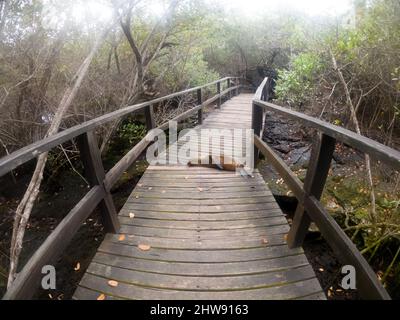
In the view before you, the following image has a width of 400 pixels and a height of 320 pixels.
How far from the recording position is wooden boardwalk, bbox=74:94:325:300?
224cm

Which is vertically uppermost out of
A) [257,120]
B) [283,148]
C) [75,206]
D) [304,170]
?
[257,120]

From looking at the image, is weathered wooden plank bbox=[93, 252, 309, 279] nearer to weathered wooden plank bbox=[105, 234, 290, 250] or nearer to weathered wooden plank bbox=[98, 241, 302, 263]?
weathered wooden plank bbox=[98, 241, 302, 263]

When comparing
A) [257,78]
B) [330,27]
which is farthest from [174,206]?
[257,78]

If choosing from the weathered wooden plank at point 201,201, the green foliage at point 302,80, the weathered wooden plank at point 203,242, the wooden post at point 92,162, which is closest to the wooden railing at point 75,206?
the wooden post at point 92,162

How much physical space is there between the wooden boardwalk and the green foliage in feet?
16.8

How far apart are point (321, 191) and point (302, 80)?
6.86 m

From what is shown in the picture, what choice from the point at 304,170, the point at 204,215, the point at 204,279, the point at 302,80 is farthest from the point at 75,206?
the point at 302,80

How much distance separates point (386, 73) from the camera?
5945 millimetres

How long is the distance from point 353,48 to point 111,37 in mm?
6878

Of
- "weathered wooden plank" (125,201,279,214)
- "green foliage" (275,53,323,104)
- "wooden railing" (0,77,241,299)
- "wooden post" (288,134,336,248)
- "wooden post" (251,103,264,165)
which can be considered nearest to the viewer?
"wooden railing" (0,77,241,299)

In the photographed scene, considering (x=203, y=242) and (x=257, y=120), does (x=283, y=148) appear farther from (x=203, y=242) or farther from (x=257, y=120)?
(x=203, y=242)

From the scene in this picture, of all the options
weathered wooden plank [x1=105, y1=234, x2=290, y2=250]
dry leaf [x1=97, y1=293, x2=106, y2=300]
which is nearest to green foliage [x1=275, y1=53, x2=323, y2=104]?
weathered wooden plank [x1=105, y1=234, x2=290, y2=250]

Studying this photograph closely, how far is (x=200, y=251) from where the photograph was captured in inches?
106

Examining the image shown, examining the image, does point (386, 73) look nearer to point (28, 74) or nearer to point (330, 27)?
point (330, 27)
